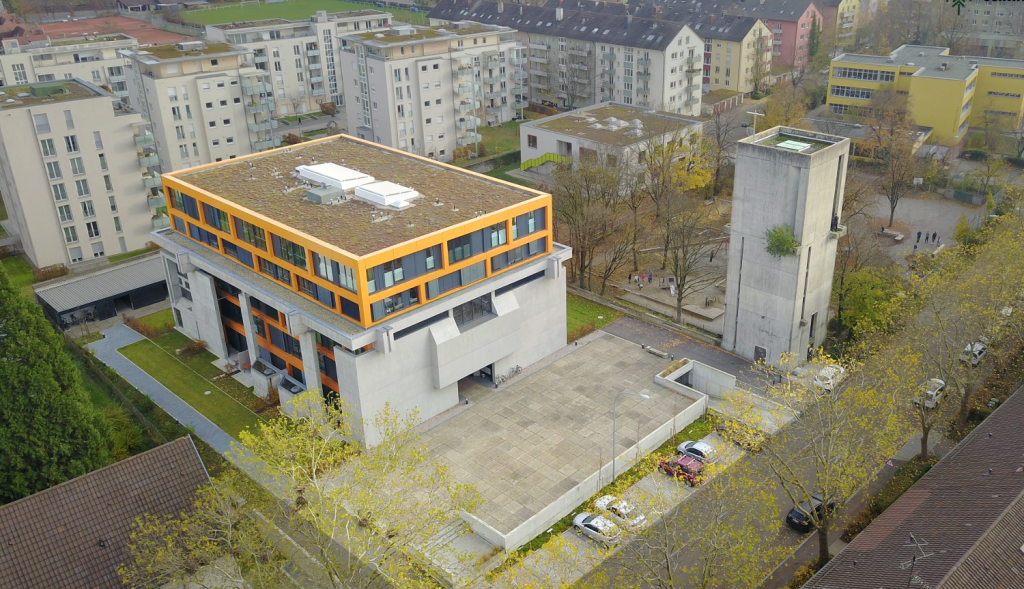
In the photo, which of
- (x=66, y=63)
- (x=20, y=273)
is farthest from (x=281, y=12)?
(x=20, y=273)

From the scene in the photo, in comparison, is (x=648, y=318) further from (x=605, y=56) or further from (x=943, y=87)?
(x=605, y=56)

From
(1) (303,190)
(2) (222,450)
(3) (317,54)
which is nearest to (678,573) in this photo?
(2) (222,450)

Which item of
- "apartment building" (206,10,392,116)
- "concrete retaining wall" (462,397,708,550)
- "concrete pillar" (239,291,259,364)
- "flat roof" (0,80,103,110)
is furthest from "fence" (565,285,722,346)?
"apartment building" (206,10,392,116)

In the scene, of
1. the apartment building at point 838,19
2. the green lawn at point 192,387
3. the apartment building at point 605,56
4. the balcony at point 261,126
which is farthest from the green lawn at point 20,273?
the apartment building at point 838,19

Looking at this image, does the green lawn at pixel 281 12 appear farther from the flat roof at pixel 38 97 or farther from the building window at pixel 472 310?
the building window at pixel 472 310

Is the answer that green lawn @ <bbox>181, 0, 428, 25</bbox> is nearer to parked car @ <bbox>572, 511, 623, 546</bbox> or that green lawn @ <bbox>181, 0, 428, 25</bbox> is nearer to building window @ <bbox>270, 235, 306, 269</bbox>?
building window @ <bbox>270, 235, 306, 269</bbox>

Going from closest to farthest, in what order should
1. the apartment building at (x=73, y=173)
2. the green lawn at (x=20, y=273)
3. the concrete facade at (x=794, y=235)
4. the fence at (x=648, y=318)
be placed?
the concrete facade at (x=794, y=235), the fence at (x=648, y=318), the apartment building at (x=73, y=173), the green lawn at (x=20, y=273)
